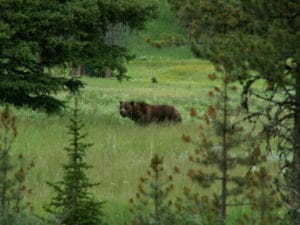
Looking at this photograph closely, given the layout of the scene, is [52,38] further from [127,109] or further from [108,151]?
[108,151]

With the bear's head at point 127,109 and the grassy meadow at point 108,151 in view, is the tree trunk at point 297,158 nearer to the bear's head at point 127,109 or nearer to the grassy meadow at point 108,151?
the grassy meadow at point 108,151

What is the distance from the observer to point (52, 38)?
17594 millimetres

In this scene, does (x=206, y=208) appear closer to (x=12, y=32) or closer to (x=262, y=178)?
(x=262, y=178)

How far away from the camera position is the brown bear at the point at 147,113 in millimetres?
20484

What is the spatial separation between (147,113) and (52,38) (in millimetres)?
4216

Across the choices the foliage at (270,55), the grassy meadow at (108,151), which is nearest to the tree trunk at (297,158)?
the foliage at (270,55)

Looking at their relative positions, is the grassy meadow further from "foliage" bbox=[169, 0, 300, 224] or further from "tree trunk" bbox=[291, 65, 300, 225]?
"foliage" bbox=[169, 0, 300, 224]

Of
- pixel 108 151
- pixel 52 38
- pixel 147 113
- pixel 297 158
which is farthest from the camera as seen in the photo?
pixel 147 113

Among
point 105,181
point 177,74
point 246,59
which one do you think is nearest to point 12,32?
point 105,181

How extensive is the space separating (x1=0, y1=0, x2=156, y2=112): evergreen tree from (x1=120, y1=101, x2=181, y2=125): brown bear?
157 centimetres

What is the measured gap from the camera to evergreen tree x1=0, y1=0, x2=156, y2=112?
17.5m

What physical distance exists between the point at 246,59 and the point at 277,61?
40cm

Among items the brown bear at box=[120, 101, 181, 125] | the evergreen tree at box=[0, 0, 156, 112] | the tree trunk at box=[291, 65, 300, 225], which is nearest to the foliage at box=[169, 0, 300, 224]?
the tree trunk at box=[291, 65, 300, 225]

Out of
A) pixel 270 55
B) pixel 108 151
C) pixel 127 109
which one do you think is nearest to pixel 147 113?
pixel 127 109
